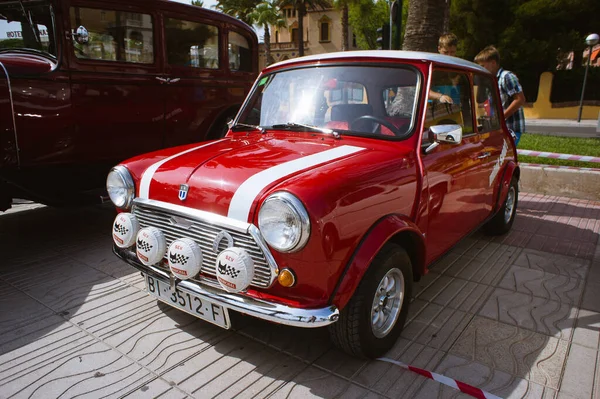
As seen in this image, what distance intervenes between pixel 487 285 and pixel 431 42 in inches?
201

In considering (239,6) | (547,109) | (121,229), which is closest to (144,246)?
(121,229)

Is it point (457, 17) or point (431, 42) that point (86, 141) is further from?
point (457, 17)

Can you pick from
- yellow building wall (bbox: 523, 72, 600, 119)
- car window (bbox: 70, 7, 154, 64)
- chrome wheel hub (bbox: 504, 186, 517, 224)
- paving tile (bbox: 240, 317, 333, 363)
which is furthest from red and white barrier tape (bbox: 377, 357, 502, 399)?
yellow building wall (bbox: 523, 72, 600, 119)

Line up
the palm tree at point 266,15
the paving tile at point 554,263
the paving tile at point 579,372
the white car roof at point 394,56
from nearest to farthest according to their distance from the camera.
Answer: the paving tile at point 579,372 → the white car roof at point 394,56 → the paving tile at point 554,263 → the palm tree at point 266,15

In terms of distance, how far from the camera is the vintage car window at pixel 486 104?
3.75m

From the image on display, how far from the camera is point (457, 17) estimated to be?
2309 centimetres

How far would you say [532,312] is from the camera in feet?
10.4

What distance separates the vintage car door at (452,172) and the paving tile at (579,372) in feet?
3.30

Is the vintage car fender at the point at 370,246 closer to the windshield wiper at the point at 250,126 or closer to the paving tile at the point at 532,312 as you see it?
the paving tile at the point at 532,312

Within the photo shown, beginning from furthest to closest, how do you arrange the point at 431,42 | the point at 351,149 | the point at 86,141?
the point at 431,42
the point at 86,141
the point at 351,149

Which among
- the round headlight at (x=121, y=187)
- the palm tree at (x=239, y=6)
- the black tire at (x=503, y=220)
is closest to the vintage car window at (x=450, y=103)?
the black tire at (x=503, y=220)

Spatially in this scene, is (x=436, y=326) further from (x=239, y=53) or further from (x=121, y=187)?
(x=239, y=53)

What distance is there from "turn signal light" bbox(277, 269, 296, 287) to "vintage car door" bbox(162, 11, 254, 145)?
132 inches

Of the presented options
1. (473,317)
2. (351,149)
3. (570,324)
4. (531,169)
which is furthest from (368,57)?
(531,169)
